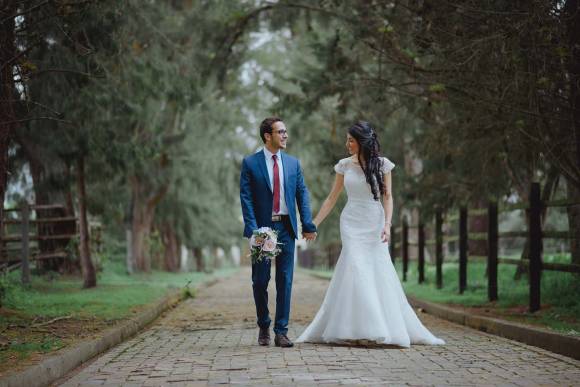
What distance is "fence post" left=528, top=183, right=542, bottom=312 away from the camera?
11.8 meters

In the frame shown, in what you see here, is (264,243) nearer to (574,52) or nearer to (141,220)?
(574,52)

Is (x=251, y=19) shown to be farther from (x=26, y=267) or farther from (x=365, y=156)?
(x=365, y=156)

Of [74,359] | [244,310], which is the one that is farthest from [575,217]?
[74,359]

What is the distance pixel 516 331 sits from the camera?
33.7 feet

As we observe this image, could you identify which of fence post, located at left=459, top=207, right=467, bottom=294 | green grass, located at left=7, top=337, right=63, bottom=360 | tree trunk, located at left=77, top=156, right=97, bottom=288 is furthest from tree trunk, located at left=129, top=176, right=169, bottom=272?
green grass, located at left=7, top=337, right=63, bottom=360

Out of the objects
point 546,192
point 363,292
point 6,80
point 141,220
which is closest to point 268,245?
point 363,292

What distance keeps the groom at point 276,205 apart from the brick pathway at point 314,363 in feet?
1.85

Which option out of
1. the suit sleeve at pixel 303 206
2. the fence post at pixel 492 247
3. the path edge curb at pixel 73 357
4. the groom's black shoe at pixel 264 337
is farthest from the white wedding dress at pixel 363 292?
the fence post at pixel 492 247

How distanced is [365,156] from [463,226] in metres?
7.61

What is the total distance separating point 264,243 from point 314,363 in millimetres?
1416

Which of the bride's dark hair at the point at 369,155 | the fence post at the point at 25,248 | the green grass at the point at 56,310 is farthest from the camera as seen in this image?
the fence post at the point at 25,248

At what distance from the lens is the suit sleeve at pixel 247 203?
8.93 m

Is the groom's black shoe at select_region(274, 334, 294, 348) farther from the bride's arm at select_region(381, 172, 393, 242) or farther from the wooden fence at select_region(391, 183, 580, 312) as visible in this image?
the wooden fence at select_region(391, 183, 580, 312)

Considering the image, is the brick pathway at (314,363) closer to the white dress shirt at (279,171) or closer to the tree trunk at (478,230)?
the white dress shirt at (279,171)
